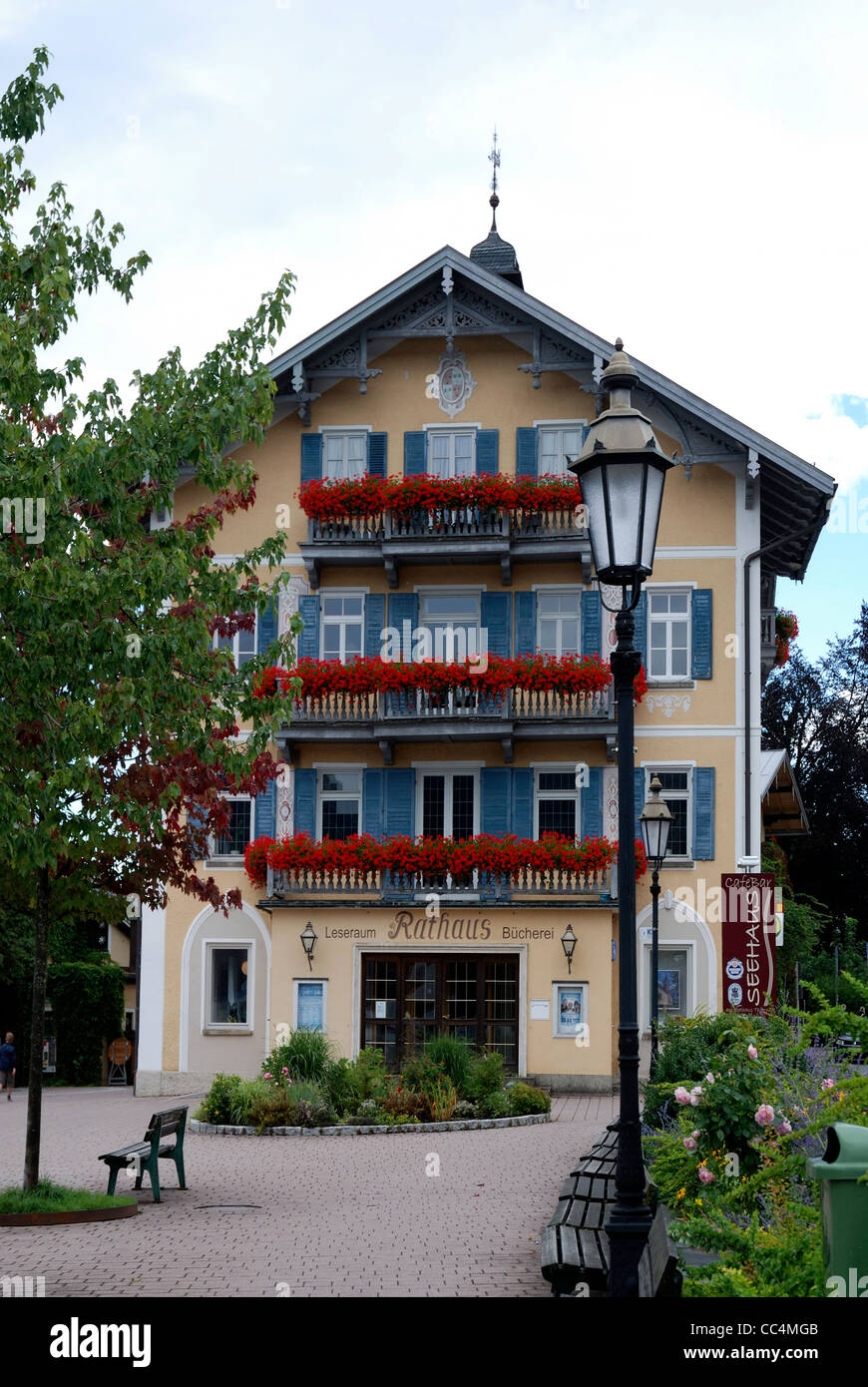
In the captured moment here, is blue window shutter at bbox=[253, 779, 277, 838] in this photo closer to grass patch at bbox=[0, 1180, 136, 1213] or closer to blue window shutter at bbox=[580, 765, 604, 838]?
blue window shutter at bbox=[580, 765, 604, 838]

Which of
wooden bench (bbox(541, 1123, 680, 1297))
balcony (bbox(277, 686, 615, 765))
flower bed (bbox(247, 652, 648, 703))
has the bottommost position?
wooden bench (bbox(541, 1123, 680, 1297))

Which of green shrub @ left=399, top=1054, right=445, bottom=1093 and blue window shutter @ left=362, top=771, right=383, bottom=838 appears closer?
green shrub @ left=399, top=1054, right=445, bottom=1093

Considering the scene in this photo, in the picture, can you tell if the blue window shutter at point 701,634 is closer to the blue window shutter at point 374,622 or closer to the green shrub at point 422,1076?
the blue window shutter at point 374,622

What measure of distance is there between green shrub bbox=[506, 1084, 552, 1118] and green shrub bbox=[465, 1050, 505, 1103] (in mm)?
246

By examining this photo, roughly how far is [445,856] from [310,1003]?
3.63m

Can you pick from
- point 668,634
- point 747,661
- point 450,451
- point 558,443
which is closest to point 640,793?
point 668,634

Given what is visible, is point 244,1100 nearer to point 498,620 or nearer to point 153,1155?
point 153,1155

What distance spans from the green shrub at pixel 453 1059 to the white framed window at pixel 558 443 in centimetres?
1158

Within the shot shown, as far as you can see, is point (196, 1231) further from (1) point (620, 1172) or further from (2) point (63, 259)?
(2) point (63, 259)

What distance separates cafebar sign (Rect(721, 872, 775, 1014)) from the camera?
19.4 meters

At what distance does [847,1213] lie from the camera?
617cm

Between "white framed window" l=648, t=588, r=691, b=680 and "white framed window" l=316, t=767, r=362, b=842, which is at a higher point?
"white framed window" l=648, t=588, r=691, b=680

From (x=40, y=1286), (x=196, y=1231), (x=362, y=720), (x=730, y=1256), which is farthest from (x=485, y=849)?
(x=730, y=1256)

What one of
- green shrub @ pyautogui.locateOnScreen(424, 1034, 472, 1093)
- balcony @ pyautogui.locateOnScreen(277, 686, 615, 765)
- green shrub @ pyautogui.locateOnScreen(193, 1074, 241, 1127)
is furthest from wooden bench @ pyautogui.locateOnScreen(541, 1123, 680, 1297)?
balcony @ pyautogui.locateOnScreen(277, 686, 615, 765)
